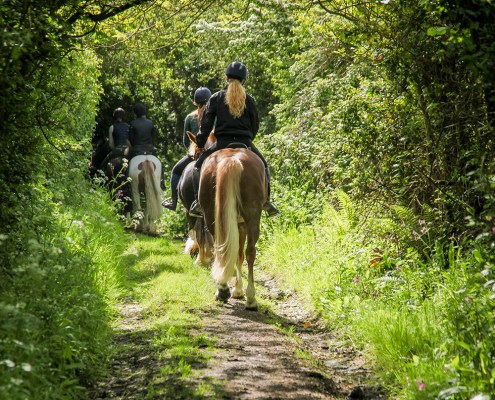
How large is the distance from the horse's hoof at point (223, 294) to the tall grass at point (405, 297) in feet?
3.27

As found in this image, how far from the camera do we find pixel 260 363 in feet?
19.5

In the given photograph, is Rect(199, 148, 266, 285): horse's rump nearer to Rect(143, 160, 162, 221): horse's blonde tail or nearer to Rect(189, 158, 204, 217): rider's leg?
Rect(189, 158, 204, 217): rider's leg

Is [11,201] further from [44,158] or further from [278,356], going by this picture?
[278,356]

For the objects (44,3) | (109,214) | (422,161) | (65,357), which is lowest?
(109,214)

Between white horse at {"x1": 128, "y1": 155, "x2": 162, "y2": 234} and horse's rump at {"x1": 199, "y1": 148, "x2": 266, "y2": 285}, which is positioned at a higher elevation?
horse's rump at {"x1": 199, "y1": 148, "x2": 266, "y2": 285}

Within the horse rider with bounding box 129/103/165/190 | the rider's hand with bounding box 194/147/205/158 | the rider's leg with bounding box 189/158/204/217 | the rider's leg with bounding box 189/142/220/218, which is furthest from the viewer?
the horse rider with bounding box 129/103/165/190

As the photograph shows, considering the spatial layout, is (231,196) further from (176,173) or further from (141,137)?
(141,137)

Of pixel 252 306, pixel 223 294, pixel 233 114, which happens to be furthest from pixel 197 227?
pixel 252 306

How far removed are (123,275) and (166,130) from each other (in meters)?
15.5

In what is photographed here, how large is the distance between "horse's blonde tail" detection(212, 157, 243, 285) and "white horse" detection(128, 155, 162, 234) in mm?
7986

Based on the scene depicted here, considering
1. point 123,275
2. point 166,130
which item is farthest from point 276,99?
point 123,275

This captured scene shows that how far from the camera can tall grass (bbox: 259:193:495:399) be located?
16.0 feet

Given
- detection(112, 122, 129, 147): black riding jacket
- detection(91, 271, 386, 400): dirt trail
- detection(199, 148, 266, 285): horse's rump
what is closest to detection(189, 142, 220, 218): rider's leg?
detection(199, 148, 266, 285): horse's rump

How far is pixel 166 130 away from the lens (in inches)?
980
